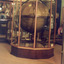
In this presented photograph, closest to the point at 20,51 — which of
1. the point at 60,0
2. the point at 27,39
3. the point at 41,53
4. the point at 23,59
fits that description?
the point at 23,59

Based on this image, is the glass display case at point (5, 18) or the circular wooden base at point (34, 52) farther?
the glass display case at point (5, 18)

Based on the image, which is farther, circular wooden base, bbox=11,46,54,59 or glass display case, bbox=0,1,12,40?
glass display case, bbox=0,1,12,40

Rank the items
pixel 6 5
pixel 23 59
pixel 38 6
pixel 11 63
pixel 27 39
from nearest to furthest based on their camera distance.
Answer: pixel 11 63 < pixel 23 59 < pixel 38 6 < pixel 27 39 < pixel 6 5

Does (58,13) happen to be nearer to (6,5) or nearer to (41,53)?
(6,5)

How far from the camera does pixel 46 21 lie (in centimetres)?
522

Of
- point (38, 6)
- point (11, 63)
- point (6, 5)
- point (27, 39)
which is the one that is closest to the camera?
point (11, 63)

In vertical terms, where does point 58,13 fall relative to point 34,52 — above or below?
above

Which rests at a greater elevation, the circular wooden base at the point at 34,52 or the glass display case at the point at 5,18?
the glass display case at the point at 5,18

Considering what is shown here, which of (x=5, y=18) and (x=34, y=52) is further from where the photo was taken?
(x=5, y=18)

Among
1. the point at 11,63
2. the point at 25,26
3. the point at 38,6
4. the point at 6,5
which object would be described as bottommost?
the point at 11,63

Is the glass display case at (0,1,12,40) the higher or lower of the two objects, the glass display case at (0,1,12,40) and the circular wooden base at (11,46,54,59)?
the higher

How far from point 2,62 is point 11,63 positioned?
275mm

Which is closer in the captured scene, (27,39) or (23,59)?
(23,59)

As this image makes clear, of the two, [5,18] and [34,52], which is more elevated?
[5,18]
